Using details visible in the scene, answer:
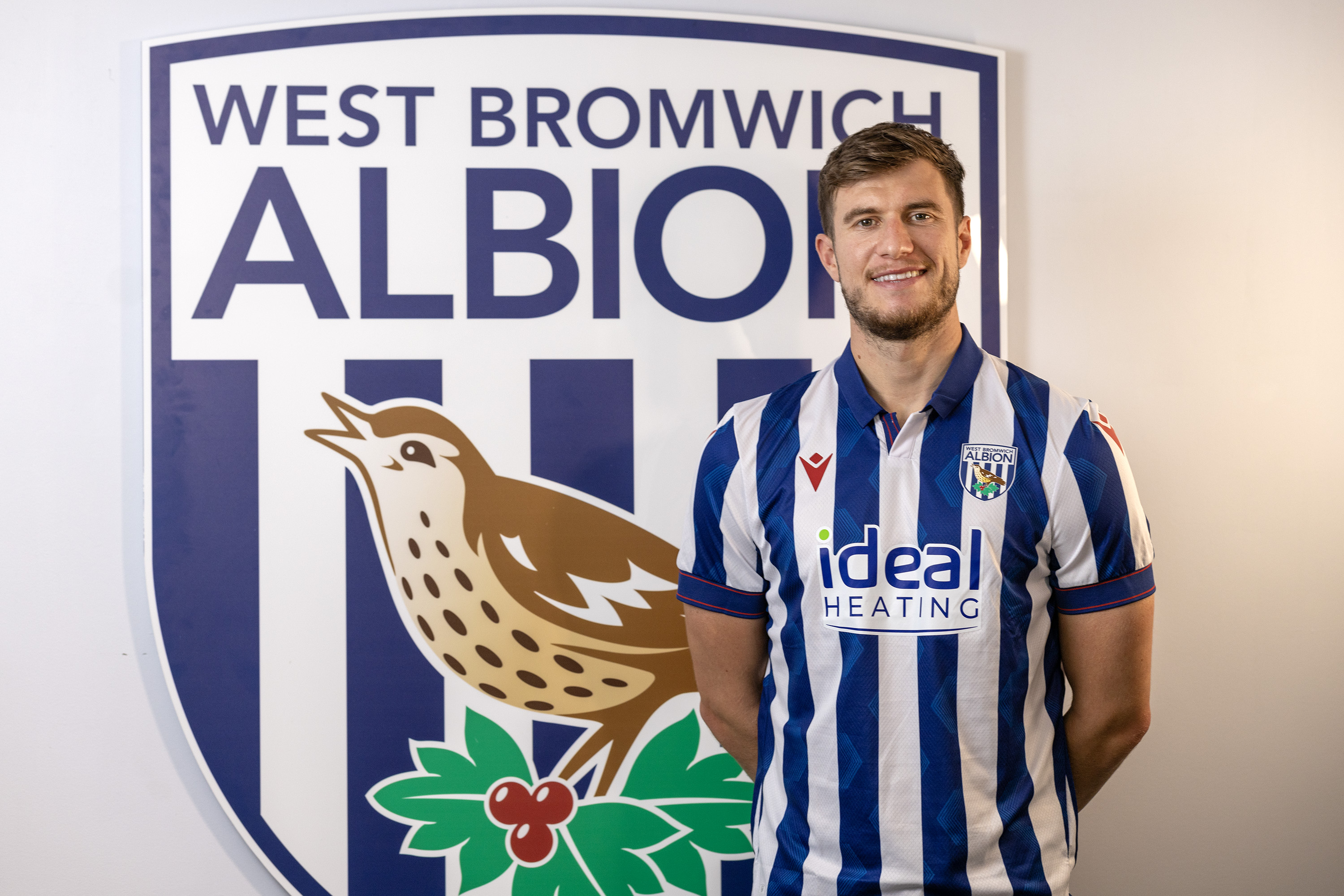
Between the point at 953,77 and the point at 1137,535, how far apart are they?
76cm

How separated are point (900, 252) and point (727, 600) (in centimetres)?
45

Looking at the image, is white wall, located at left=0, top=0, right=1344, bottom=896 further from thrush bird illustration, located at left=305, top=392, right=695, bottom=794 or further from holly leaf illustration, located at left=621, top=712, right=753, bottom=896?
holly leaf illustration, located at left=621, top=712, right=753, bottom=896

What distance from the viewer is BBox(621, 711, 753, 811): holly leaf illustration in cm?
126

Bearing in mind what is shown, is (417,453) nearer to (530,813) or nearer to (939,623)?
(530,813)

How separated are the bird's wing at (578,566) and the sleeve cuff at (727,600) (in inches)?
9.7

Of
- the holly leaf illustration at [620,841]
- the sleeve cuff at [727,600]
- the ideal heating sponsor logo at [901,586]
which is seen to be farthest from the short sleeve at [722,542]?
the holly leaf illustration at [620,841]

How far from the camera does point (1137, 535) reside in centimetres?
91

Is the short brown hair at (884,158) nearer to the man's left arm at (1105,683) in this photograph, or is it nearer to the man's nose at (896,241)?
the man's nose at (896,241)

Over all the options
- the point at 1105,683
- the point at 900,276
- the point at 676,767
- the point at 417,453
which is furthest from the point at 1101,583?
the point at 417,453

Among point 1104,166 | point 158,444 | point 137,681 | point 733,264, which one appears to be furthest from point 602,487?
point 1104,166

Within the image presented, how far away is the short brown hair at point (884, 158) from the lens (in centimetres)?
93

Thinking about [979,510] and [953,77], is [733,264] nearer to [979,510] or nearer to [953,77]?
[953,77]

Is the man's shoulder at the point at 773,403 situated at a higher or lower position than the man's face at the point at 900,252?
lower

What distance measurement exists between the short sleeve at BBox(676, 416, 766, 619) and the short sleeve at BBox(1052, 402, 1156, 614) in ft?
1.10
